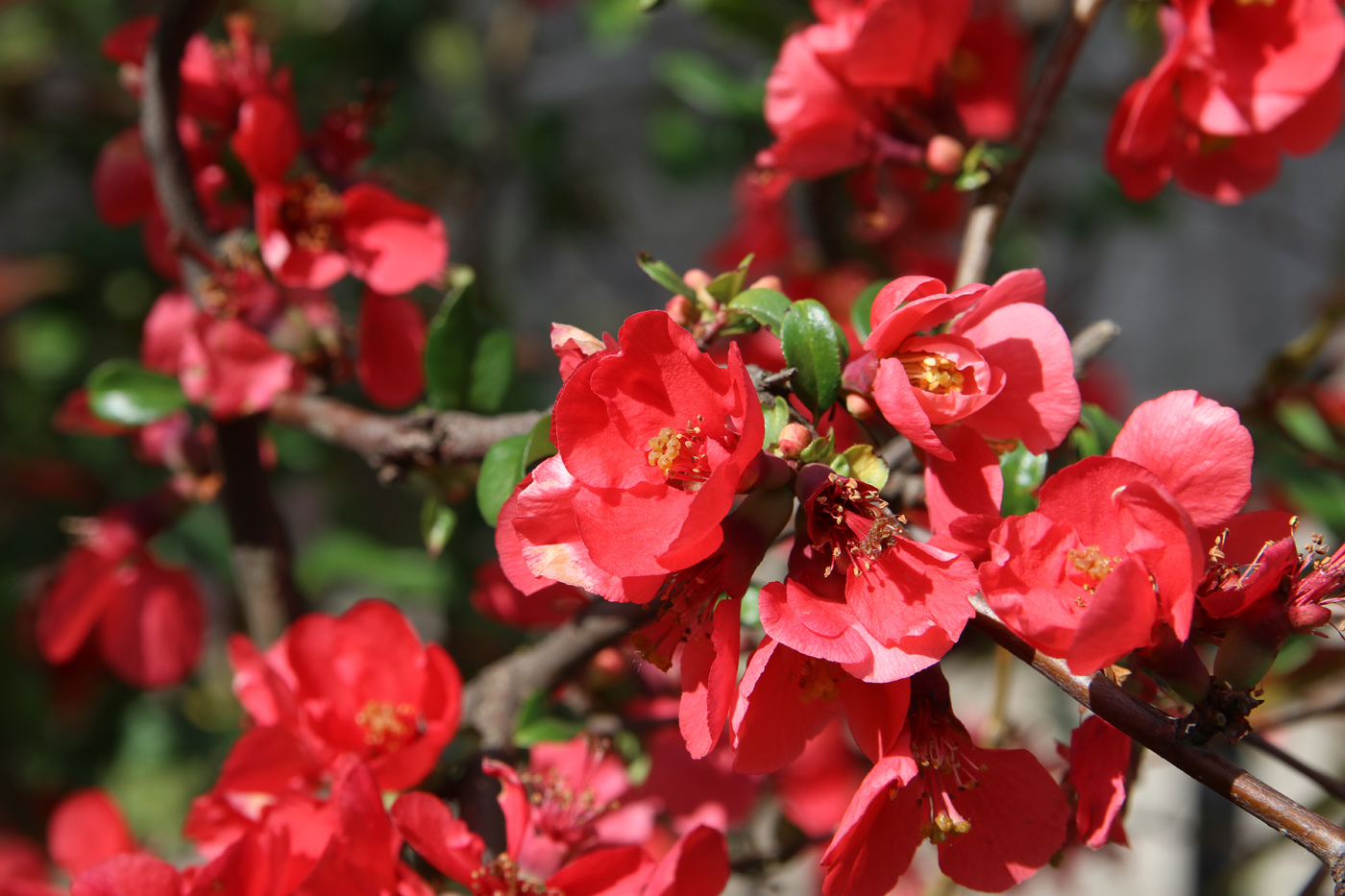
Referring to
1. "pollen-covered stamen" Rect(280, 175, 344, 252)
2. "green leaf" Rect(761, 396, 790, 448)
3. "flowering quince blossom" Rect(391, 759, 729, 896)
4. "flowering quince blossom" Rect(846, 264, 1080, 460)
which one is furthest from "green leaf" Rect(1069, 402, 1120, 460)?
"pollen-covered stamen" Rect(280, 175, 344, 252)

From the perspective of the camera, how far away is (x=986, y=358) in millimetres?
524

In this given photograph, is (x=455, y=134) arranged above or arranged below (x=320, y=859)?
below

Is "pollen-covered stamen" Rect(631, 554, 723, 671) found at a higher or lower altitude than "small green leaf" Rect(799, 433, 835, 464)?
lower

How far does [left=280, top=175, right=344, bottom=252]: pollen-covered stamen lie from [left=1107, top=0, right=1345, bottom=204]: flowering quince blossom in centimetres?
64

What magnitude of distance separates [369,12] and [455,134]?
0.86 feet

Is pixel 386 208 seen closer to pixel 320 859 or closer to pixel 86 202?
pixel 320 859

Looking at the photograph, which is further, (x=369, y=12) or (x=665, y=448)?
(x=369, y=12)

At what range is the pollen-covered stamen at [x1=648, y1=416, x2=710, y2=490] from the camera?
484 millimetres

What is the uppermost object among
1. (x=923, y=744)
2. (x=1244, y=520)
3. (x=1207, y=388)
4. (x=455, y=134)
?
(x=1244, y=520)

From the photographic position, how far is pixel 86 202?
1.93 meters

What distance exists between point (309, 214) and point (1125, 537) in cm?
65

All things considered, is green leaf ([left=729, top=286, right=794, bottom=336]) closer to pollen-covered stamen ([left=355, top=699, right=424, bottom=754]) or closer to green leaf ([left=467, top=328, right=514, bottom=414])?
green leaf ([left=467, top=328, right=514, bottom=414])

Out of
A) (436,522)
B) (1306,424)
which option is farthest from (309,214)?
(1306,424)

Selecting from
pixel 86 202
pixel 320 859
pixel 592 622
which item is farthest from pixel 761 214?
pixel 86 202
